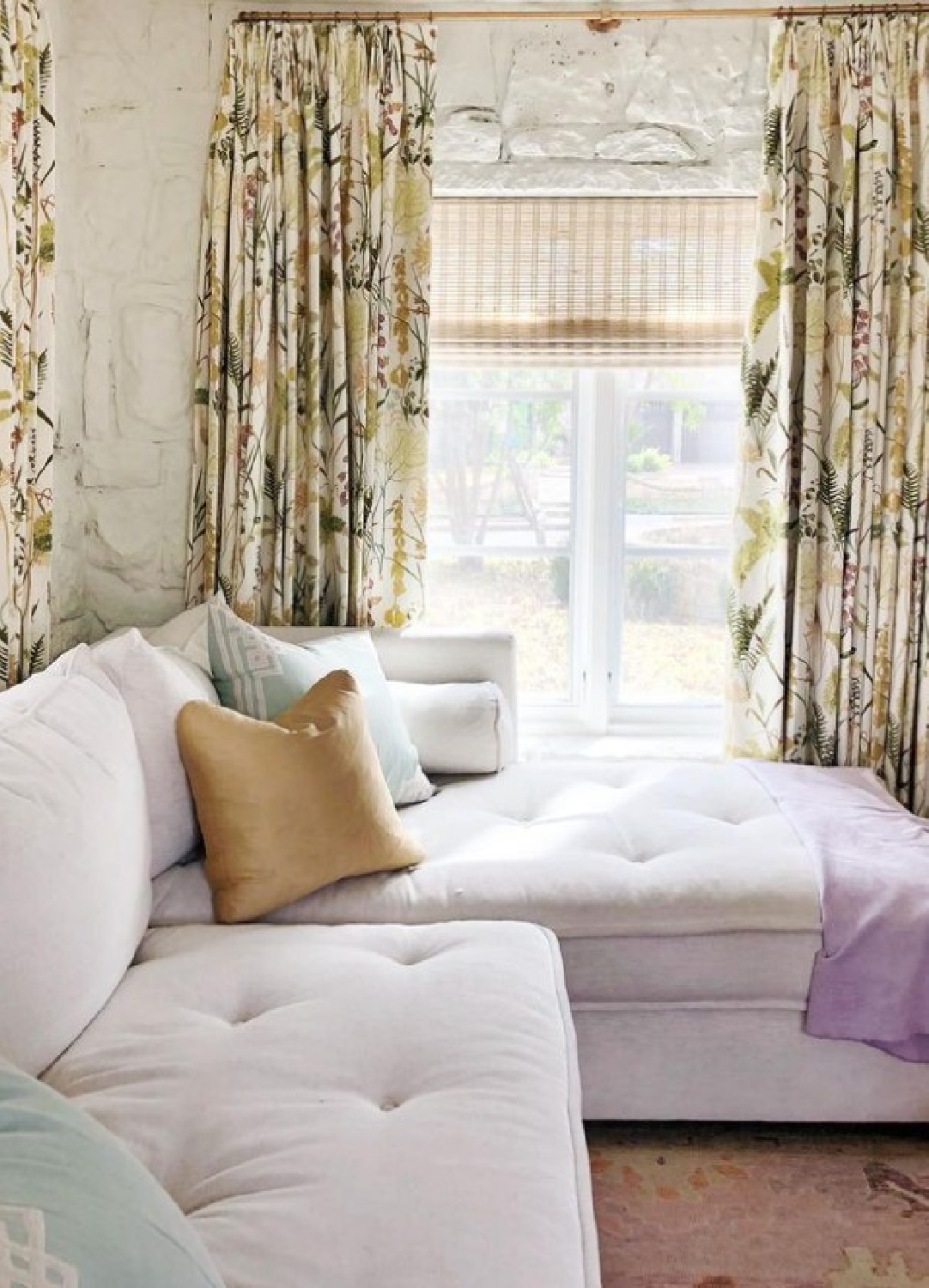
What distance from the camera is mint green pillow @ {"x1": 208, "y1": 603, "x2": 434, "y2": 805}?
8.01ft

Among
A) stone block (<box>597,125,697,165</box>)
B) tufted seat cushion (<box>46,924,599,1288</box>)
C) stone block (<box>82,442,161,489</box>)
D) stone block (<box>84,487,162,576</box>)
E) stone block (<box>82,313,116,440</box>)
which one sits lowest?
tufted seat cushion (<box>46,924,599,1288</box>)

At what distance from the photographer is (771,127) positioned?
295 cm

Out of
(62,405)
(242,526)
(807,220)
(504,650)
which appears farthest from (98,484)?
(807,220)

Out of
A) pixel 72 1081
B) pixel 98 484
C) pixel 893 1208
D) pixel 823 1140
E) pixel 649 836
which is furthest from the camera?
pixel 98 484

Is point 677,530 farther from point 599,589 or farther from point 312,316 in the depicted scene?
point 312,316

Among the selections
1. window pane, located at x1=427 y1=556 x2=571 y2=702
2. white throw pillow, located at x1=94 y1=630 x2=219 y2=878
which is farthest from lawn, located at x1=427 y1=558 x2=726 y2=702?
white throw pillow, located at x1=94 y1=630 x2=219 y2=878

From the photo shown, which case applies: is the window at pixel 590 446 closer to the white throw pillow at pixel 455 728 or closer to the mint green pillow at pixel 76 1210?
the white throw pillow at pixel 455 728

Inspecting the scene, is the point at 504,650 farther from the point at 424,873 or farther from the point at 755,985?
the point at 755,985

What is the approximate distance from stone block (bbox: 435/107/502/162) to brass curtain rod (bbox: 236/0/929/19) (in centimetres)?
22

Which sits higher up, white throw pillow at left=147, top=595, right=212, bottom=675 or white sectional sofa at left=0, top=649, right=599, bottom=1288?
white throw pillow at left=147, top=595, right=212, bottom=675

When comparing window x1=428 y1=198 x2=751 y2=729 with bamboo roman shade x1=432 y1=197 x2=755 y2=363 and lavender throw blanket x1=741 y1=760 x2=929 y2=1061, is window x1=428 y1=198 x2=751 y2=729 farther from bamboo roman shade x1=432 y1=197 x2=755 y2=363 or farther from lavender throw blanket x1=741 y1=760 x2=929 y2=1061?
lavender throw blanket x1=741 y1=760 x2=929 y2=1061

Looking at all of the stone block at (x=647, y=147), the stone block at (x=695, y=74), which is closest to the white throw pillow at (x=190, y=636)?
the stone block at (x=647, y=147)

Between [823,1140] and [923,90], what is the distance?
7.94 ft

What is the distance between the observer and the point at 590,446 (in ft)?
10.7
